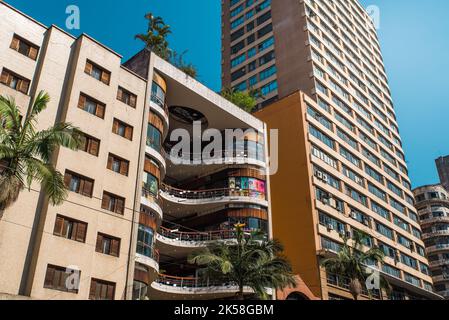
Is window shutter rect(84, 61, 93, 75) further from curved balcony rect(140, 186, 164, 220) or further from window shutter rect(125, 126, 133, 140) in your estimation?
curved balcony rect(140, 186, 164, 220)

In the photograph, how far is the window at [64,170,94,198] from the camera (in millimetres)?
31439

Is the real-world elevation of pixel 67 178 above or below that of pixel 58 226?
above

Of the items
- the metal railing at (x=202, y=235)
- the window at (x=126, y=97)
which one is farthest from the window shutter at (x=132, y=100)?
the metal railing at (x=202, y=235)

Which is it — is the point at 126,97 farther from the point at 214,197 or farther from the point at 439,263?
the point at 439,263

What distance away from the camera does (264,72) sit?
73.5 metres

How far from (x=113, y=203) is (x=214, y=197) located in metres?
15.5

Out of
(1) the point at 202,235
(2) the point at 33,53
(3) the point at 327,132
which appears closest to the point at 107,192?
(2) the point at 33,53

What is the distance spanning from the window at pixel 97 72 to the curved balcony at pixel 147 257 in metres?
13.6

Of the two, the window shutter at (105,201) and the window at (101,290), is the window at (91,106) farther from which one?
the window at (101,290)

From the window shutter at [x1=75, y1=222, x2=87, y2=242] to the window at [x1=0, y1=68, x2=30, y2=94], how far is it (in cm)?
1040

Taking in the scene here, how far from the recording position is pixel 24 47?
33656 millimetres

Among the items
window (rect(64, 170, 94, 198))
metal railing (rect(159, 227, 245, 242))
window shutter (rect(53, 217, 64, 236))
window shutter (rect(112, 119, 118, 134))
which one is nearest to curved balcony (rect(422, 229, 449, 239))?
metal railing (rect(159, 227, 245, 242))

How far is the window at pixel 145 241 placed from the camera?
3562 centimetres
